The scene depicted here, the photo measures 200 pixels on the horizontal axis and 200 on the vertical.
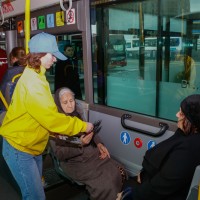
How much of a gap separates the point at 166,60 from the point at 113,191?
3.90ft

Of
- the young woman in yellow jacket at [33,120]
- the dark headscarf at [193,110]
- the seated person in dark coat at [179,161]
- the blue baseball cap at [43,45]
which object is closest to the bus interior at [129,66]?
the seated person in dark coat at [179,161]

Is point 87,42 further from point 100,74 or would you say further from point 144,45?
point 144,45

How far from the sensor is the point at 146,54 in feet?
8.04

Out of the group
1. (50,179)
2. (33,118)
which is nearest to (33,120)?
(33,118)

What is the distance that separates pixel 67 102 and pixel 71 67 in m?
0.83

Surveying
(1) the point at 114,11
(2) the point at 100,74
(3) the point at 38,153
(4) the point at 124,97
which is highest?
(1) the point at 114,11

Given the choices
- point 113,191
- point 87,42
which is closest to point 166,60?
point 87,42

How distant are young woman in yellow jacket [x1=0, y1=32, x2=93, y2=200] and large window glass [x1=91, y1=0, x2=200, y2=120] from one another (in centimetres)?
83

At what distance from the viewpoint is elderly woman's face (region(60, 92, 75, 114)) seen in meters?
2.52

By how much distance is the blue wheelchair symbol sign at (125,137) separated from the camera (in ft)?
8.34

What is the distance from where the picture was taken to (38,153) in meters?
1.98

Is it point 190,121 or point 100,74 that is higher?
point 100,74

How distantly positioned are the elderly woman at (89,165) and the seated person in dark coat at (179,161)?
66 cm

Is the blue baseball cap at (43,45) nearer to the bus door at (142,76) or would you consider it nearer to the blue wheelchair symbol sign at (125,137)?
the bus door at (142,76)
